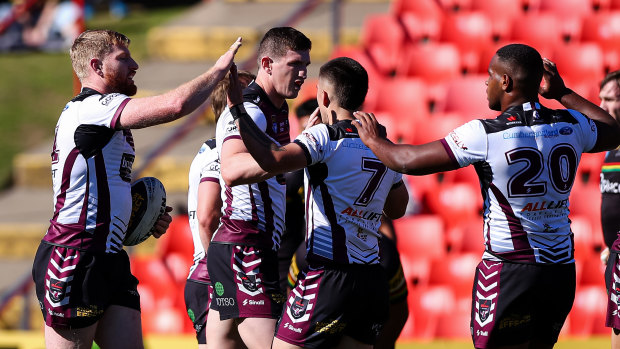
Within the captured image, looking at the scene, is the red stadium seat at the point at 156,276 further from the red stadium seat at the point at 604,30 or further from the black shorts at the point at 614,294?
the red stadium seat at the point at 604,30

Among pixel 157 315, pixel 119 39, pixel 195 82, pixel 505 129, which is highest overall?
pixel 119 39

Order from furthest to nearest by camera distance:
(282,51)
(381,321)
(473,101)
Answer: (473,101)
(282,51)
(381,321)

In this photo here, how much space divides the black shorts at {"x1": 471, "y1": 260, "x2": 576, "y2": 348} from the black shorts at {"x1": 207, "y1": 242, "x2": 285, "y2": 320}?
113cm

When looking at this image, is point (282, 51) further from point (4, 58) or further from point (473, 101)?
point (4, 58)

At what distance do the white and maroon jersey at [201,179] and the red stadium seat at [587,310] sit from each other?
11.6ft

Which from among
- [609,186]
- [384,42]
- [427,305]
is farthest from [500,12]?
[609,186]

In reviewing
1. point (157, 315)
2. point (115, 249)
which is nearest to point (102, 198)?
point (115, 249)

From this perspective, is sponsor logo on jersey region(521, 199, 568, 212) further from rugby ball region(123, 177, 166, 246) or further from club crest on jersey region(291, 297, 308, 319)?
rugby ball region(123, 177, 166, 246)

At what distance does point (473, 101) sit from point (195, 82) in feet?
18.1

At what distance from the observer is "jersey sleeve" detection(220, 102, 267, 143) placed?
4938 millimetres

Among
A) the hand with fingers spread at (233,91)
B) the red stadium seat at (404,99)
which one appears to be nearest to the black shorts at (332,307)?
the hand with fingers spread at (233,91)

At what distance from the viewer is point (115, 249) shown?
4.92m

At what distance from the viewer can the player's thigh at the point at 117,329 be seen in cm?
490

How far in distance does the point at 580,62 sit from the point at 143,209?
20.0ft
